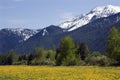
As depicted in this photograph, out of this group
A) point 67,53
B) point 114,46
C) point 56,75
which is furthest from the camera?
point 67,53

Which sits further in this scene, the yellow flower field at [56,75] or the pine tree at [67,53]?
the pine tree at [67,53]

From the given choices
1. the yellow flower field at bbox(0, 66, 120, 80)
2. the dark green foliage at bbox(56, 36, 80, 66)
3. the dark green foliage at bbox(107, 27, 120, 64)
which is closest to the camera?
the yellow flower field at bbox(0, 66, 120, 80)

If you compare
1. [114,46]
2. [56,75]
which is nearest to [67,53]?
[114,46]

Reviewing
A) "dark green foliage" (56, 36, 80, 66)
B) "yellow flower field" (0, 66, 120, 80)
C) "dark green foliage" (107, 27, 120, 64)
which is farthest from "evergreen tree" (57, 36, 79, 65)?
"yellow flower field" (0, 66, 120, 80)

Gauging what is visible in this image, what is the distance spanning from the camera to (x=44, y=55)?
7628 inches

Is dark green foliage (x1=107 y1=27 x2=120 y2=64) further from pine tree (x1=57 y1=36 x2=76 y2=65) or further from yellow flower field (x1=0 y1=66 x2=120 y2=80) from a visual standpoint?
yellow flower field (x1=0 y1=66 x2=120 y2=80)

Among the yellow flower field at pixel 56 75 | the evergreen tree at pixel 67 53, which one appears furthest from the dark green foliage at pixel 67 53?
the yellow flower field at pixel 56 75

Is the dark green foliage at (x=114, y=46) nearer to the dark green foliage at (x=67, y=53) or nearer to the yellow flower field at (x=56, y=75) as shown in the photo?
the dark green foliage at (x=67, y=53)

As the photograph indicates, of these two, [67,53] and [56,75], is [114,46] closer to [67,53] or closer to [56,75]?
[67,53]

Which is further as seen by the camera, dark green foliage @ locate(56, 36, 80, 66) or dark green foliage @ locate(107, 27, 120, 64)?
dark green foliage @ locate(56, 36, 80, 66)

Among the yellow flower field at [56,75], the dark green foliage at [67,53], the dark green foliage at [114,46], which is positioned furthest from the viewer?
the dark green foliage at [67,53]

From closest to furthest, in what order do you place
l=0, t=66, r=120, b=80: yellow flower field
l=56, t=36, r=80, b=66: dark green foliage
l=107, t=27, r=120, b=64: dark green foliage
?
l=0, t=66, r=120, b=80: yellow flower field < l=107, t=27, r=120, b=64: dark green foliage < l=56, t=36, r=80, b=66: dark green foliage

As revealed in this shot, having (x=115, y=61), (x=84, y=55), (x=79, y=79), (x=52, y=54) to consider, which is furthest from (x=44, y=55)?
(x=79, y=79)

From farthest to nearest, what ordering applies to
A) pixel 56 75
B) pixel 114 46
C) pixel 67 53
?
pixel 67 53 < pixel 114 46 < pixel 56 75
